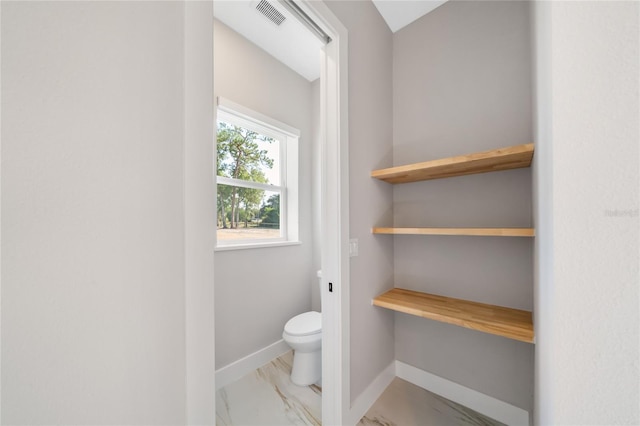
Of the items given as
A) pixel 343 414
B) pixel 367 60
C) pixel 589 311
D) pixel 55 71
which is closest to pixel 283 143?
pixel 367 60

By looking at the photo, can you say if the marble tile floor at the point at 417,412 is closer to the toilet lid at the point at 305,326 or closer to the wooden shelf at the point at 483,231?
the toilet lid at the point at 305,326

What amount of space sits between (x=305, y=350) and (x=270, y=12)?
92.1 inches

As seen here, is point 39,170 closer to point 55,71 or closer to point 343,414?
point 55,71

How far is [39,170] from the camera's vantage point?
0.46 m

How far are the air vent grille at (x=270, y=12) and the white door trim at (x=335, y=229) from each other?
0.65m

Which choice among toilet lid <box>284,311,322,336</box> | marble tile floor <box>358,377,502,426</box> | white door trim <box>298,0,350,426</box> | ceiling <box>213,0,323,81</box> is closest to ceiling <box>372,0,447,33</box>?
ceiling <box>213,0,323,81</box>

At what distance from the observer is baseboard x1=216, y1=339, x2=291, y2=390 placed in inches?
66.1

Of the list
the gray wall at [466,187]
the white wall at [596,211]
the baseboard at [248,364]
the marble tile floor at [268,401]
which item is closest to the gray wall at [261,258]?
the baseboard at [248,364]

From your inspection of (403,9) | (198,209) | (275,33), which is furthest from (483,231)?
(275,33)

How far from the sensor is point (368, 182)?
4.94 ft

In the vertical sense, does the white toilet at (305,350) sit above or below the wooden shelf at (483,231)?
below

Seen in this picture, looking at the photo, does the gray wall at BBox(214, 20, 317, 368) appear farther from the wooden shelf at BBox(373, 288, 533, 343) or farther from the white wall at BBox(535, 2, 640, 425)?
the white wall at BBox(535, 2, 640, 425)

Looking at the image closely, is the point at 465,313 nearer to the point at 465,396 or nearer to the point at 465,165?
the point at 465,396

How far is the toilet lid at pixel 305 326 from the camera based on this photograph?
166cm
